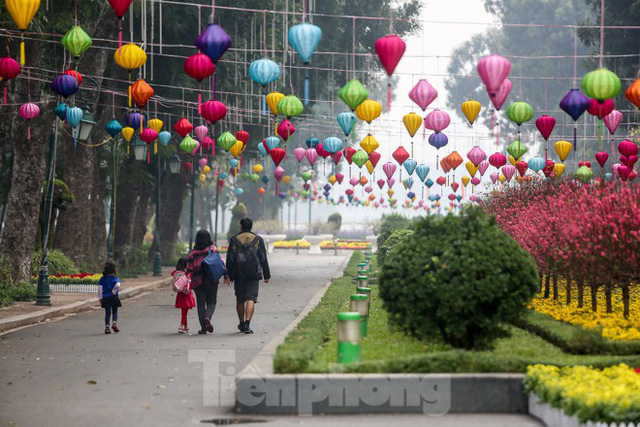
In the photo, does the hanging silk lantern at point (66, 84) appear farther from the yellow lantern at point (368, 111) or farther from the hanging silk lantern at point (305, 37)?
the yellow lantern at point (368, 111)

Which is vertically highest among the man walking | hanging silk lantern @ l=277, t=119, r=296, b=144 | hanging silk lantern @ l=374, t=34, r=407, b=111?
hanging silk lantern @ l=374, t=34, r=407, b=111

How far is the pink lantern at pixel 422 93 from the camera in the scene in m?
20.1

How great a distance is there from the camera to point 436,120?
24.2 m

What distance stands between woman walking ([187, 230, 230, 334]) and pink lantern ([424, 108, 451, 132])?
7.65 metres

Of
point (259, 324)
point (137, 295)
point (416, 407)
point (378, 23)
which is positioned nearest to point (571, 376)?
point (416, 407)

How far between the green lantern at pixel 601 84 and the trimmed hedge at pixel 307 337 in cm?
558

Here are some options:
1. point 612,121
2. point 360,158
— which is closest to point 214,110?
point 612,121

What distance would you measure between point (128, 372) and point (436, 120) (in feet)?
41.8

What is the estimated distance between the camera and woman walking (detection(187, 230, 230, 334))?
18250mm

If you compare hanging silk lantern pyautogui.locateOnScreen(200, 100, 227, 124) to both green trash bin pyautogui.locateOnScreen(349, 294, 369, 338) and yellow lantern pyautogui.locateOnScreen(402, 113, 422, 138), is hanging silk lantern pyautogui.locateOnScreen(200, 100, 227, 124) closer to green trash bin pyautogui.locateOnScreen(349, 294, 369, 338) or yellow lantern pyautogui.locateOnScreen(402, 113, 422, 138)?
yellow lantern pyautogui.locateOnScreen(402, 113, 422, 138)

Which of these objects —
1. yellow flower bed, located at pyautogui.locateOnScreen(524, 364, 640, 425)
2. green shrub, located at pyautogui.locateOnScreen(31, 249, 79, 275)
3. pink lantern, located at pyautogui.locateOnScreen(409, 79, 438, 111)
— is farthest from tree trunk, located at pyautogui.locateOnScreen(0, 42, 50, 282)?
yellow flower bed, located at pyautogui.locateOnScreen(524, 364, 640, 425)

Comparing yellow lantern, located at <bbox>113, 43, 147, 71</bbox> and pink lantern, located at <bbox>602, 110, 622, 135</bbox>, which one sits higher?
yellow lantern, located at <bbox>113, 43, 147, 71</bbox>

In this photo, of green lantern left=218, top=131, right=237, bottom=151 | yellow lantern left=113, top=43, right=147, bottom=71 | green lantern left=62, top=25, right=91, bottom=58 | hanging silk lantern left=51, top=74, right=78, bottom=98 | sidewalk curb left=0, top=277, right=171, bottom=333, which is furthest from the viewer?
green lantern left=218, top=131, right=237, bottom=151

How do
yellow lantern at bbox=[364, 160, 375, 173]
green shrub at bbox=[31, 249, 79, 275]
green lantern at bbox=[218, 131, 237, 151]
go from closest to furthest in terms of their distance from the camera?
green lantern at bbox=[218, 131, 237, 151] < green shrub at bbox=[31, 249, 79, 275] < yellow lantern at bbox=[364, 160, 375, 173]
